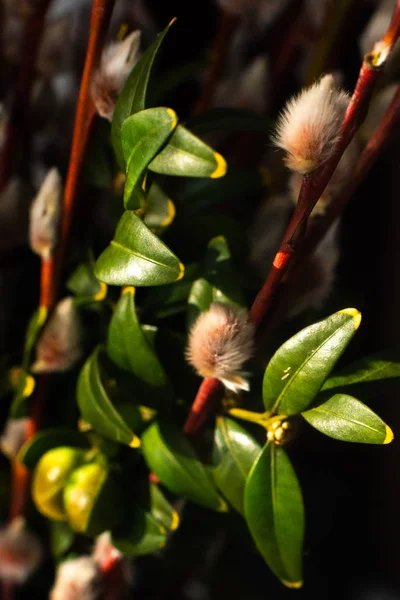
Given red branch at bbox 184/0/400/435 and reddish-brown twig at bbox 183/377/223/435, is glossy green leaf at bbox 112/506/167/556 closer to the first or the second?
reddish-brown twig at bbox 183/377/223/435

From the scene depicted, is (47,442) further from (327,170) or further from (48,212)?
(327,170)

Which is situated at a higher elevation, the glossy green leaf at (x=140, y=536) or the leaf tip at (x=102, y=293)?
the leaf tip at (x=102, y=293)

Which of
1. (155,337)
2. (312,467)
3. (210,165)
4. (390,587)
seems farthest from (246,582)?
(210,165)

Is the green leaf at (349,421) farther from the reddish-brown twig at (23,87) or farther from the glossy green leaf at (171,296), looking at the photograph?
the reddish-brown twig at (23,87)

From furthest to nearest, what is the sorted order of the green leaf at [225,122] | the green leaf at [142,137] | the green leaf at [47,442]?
the green leaf at [47,442] → the green leaf at [225,122] → the green leaf at [142,137]

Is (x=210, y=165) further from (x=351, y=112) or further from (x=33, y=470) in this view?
(x=33, y=470)

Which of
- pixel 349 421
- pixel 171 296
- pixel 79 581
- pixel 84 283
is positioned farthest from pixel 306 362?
pixel 79 581

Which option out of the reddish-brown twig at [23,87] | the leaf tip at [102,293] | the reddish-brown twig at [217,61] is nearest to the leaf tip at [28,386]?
the leaf tip at [102,293]
